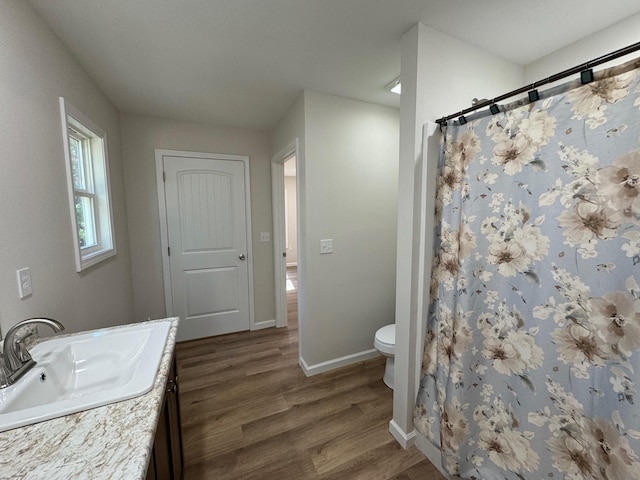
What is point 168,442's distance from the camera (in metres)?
1.03

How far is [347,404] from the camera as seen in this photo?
1.94 m

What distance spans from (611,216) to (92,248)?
2819 mm

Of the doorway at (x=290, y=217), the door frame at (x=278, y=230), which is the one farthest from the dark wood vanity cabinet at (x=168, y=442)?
the doorway at (x=290, y=217)

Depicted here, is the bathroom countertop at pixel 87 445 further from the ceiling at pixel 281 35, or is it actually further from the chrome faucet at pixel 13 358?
the ceiling at pixel 281 35

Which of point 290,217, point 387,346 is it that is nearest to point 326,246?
point 387,346

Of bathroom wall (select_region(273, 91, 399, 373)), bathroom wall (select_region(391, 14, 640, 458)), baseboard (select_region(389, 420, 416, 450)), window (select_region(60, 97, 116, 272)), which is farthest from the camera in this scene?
bathroom wall (select_region(273, 91, 399, 373))

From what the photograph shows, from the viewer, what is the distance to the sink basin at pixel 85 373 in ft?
2.41

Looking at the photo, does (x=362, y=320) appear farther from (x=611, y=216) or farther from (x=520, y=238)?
(x=611, y=216)

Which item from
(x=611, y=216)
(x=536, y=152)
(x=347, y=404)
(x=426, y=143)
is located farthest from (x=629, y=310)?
(x=347, y=404)

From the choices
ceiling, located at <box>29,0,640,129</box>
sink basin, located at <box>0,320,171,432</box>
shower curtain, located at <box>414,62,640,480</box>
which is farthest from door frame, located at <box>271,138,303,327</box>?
shower curtain, located at <box>414,62,640,480</box>

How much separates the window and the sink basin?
2.27 feet

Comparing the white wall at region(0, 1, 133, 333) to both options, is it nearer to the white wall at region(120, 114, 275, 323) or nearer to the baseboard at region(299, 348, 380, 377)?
the white wall at region(120, 114, 275, 323)

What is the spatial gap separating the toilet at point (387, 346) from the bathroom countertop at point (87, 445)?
1616 mm

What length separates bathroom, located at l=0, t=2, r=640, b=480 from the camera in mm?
1116
